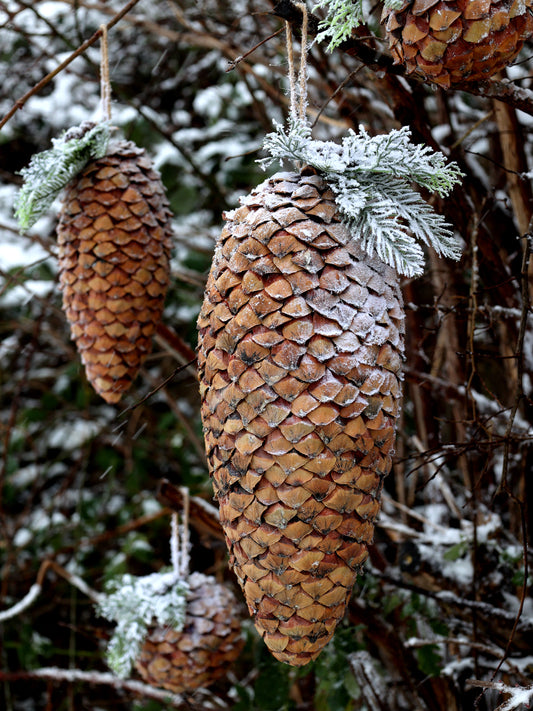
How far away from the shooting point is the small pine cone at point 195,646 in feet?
2.52

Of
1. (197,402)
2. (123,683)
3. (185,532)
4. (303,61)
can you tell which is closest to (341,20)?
(303,61)

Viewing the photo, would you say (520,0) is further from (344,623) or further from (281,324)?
(344,623)

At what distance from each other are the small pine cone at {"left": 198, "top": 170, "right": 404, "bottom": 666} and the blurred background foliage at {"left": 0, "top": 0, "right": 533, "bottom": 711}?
12 centimetres

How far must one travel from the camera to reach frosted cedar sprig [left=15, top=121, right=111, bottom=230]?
58 centimetres

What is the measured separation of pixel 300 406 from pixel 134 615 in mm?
481

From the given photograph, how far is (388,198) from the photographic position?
43 centimetres

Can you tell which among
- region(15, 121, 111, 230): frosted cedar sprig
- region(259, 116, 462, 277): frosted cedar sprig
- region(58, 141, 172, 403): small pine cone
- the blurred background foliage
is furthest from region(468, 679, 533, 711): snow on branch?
region(15, 121, 111, 230): frosted cedar sprig

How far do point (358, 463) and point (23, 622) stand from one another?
1.17 meters

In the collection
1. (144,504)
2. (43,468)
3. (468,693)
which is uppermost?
(43,468)

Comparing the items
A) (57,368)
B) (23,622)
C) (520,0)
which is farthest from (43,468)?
(520,0)

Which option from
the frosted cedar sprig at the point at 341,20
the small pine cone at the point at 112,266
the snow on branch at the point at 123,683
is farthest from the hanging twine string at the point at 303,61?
the snow on branch at the point at 123,683

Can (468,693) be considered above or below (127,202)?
below

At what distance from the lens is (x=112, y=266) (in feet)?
1.94

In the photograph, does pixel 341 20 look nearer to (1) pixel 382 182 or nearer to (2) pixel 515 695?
(1) pixel 382 182
